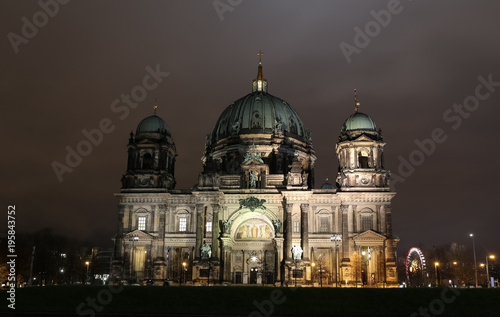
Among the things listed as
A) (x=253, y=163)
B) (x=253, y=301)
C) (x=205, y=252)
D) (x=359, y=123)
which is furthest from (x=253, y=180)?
(x=253, y=301)

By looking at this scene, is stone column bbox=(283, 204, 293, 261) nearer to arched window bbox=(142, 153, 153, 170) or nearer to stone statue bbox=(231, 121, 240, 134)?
stone statue bbox=(231, 121, 240, 134)

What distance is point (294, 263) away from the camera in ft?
243

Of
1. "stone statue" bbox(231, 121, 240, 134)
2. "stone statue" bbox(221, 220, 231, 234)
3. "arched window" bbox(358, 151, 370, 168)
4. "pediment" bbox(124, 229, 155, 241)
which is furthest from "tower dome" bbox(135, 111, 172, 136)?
"arched window" bbox(358, 151, 370, 168)

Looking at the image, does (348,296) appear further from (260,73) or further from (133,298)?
(260,73)

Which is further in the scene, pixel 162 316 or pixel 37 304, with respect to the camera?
pixel 37 304

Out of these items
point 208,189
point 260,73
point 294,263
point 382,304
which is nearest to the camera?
point 382,304

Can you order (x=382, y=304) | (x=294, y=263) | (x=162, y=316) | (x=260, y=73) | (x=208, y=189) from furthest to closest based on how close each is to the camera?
(x=260, y=73)
(x=208, y=189)
(x=294, y=263)
(x=382, y=304)
(x=162, y=316)

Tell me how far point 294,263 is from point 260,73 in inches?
1702

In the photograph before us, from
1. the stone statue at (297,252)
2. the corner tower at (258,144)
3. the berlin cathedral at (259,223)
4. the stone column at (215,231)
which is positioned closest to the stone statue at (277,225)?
the berlin cathedral at (259,223)

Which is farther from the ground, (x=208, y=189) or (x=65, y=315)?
(x=208, y=189)

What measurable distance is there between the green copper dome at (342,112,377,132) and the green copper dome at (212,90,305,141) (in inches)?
508

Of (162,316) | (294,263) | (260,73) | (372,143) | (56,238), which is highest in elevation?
(260,73)

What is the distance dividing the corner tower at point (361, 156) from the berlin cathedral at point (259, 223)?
0.15 meters

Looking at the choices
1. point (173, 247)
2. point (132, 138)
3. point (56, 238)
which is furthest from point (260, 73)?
point (56, 238)
